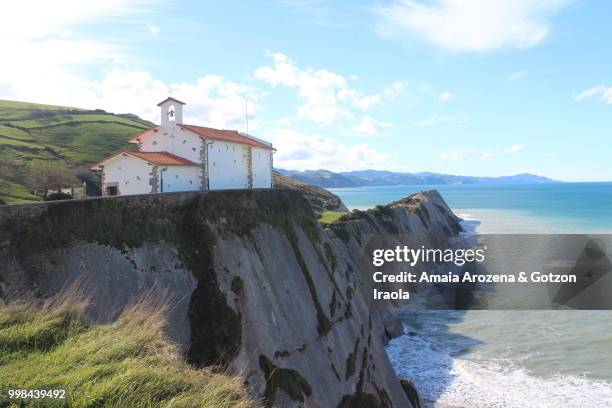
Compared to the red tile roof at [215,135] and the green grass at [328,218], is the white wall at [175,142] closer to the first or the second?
the red tile roof at [215,135]

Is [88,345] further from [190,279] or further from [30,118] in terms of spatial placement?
[30,118]

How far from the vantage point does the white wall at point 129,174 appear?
28.4 m

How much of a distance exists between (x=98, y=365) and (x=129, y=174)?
20791mm

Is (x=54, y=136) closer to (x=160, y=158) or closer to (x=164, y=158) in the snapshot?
(x=164, y=158)

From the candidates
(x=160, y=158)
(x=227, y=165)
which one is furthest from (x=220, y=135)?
(x=160, y=158)

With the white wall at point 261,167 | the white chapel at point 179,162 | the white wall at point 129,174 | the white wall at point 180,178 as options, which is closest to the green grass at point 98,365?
the white wall at point 129,174

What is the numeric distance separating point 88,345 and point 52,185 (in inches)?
1460

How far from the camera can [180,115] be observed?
3241 centimetres

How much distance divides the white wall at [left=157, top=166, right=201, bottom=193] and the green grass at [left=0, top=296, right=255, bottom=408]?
17142 mm

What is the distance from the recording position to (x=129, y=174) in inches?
1128

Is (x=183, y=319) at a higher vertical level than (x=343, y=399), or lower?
higher

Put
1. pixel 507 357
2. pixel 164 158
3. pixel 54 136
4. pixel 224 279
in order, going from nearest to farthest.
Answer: pixel 224 279 → pixel 164 158 → pixel 507 357 → pixel 54 136

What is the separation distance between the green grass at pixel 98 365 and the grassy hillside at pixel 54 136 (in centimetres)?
5120

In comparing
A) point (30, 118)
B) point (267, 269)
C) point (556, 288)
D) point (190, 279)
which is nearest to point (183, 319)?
point (190, 279)
